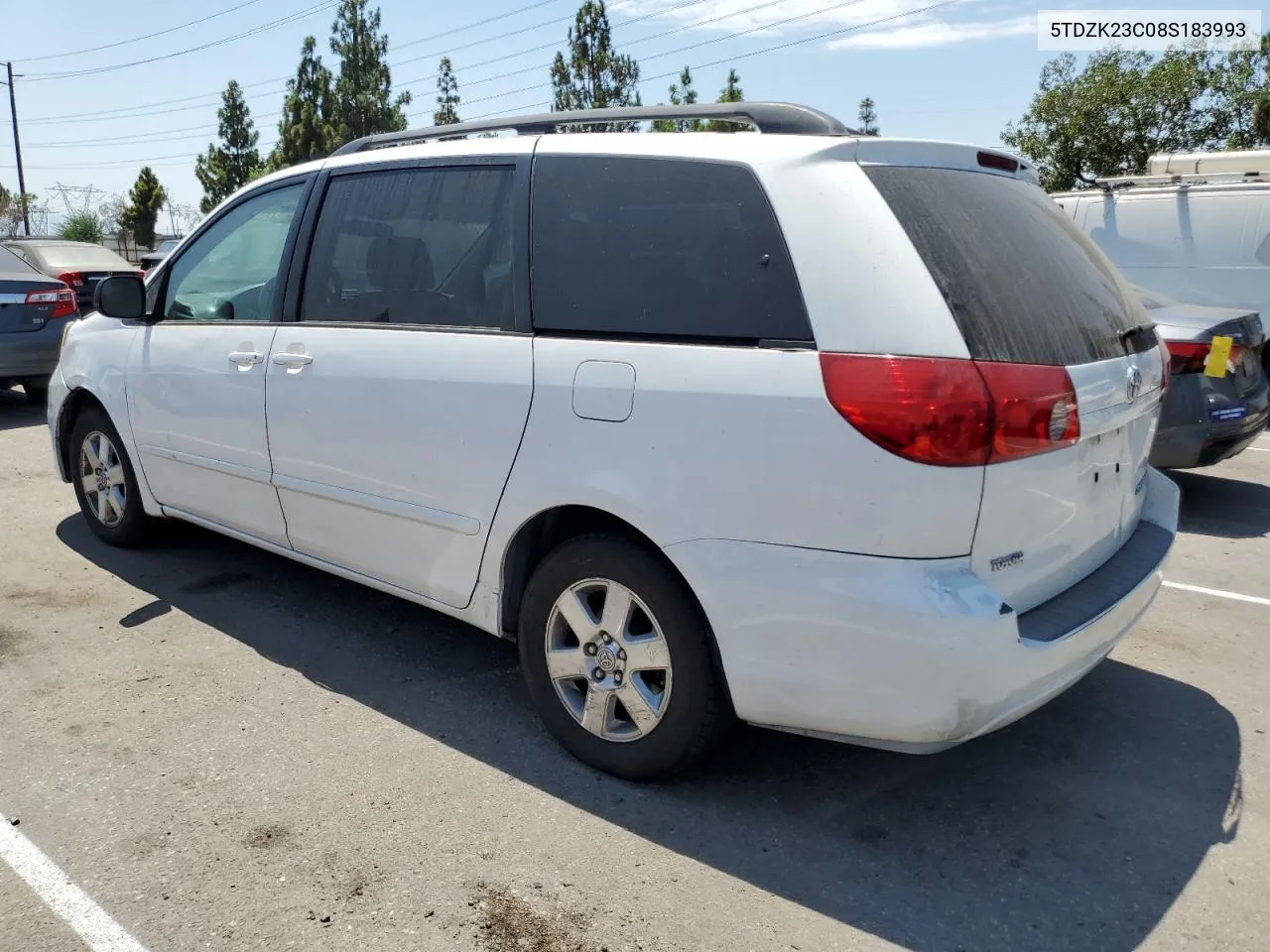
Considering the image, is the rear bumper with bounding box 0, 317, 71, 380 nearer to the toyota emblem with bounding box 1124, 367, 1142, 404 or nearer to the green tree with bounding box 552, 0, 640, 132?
the toyota emblem with bounding box 1124, 367, 1142, 404

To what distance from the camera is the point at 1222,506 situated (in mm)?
6758

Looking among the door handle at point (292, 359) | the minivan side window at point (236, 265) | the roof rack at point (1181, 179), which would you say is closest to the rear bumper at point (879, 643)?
the door handle at point (292, 359)

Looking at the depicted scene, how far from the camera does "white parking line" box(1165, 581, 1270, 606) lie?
492cm

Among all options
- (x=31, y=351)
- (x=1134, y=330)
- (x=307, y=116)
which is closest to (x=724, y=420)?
(x=1134, y=330)

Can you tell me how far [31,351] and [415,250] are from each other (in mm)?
7429

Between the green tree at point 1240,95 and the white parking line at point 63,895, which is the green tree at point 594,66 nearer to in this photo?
the green tree at point 1240,95

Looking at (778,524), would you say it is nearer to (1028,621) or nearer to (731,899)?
(1028,621)

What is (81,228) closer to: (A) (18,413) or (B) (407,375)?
(A) (18,413)

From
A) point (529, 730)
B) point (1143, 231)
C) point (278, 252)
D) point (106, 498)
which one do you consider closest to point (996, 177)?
point (529, 730)

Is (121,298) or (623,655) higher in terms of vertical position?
(121,298)

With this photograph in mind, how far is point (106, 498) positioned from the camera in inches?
209

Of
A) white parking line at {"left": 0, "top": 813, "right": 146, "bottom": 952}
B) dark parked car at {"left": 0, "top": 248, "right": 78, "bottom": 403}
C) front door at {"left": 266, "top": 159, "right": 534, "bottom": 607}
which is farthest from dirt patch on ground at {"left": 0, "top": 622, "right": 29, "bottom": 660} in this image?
dark parked car at {"left": 0, "top": 248, "right": 78, "bottom": 403}

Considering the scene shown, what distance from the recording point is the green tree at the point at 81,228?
172 ft

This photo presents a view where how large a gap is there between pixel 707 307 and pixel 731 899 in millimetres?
1521
